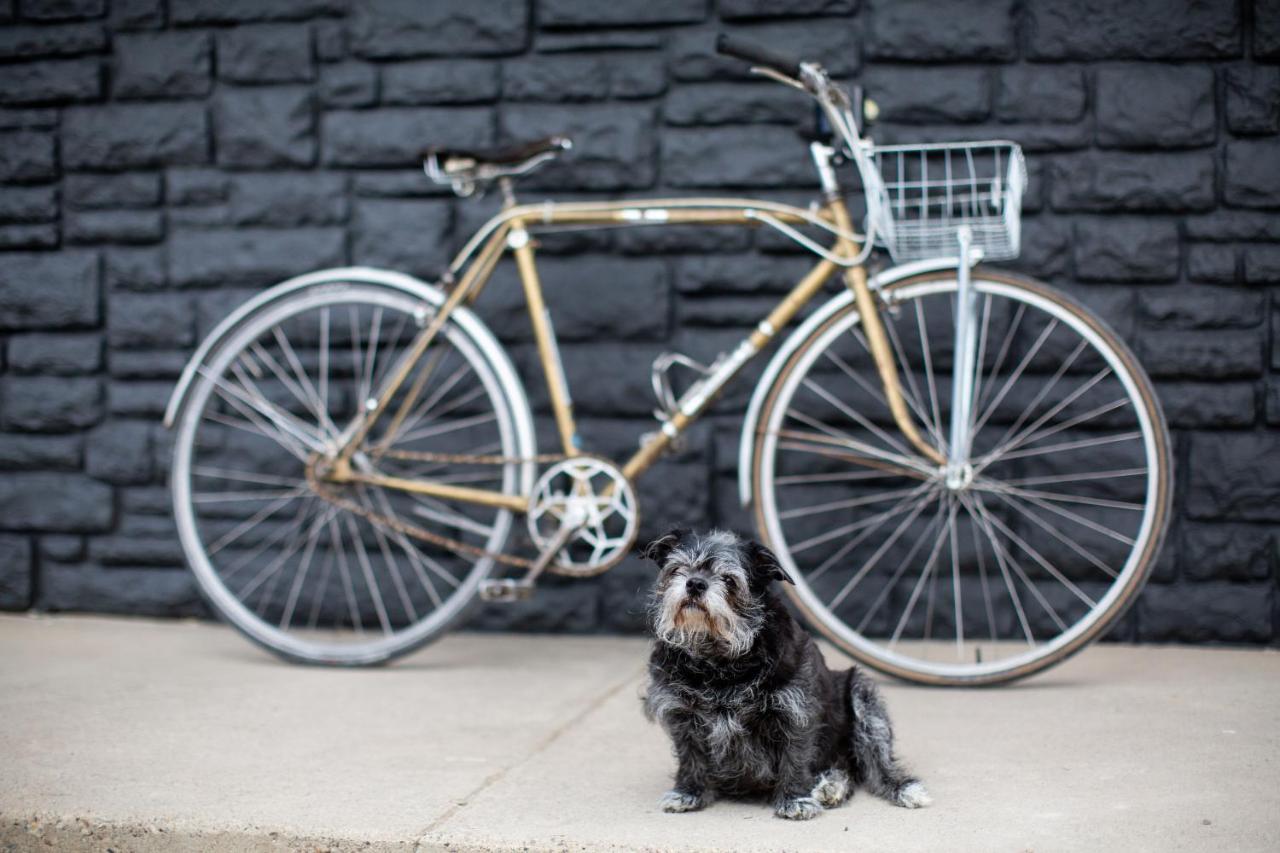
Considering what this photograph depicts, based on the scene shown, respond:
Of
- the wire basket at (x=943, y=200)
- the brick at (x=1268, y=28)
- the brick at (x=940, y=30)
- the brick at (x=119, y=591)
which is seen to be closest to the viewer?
the wire basket at (x=943, y=200)

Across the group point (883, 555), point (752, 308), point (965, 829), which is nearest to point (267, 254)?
point (752, 308)

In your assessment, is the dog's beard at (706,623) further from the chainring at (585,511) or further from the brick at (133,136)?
the brick at (133,136)

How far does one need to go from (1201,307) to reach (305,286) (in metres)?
2.68

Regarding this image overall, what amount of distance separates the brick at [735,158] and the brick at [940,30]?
0.40m

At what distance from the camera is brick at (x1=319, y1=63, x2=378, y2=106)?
4152 mm

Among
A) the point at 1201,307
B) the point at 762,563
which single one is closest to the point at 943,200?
the point at 1201,307

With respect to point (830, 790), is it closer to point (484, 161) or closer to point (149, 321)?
point (484, 161)

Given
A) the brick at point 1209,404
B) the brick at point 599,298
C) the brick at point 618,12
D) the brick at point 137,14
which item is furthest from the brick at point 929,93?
the brick at point 137,14

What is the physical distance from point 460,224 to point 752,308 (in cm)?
100

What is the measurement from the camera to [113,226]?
4316 millimetres

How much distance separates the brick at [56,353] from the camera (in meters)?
4.33

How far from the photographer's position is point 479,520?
4121mm

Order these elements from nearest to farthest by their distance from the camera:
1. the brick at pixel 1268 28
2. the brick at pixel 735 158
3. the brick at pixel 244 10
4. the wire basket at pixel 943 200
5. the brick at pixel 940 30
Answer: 1. the wire basket at pixel 943 200
2. the brick at pixel 1268 28
3. the brick at pixel 940 30
4. the brick at pixel 735 158
5. the brick at pixel 244 10

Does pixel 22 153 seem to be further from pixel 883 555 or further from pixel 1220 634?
pixel 1220 634
